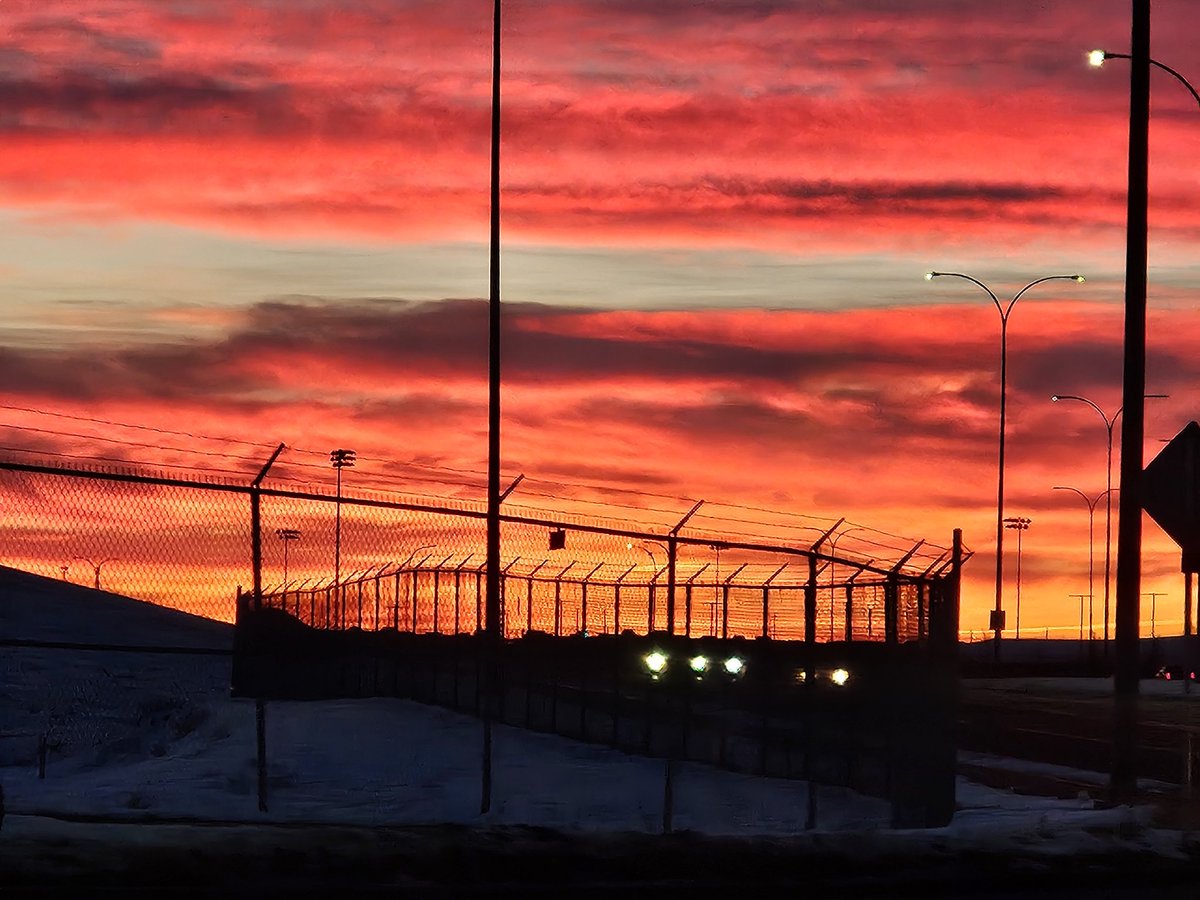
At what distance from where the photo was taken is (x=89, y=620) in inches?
5733

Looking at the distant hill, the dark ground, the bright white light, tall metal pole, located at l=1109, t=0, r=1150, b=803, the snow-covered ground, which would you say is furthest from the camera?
the distant hill

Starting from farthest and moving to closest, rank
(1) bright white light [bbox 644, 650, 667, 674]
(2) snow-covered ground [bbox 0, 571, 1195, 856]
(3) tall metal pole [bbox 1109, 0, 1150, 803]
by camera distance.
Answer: (1) bright white light [bbox 644, 650, 667, 674]
(3) tall metal pole [bbox 1109, 0, 1150, 803]
(2) snow-covered ground [bbox 0, 571, 1195, 856]

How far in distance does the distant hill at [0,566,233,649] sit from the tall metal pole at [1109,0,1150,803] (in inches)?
4406

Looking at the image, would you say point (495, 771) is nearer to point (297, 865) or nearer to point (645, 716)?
point (645, 716)

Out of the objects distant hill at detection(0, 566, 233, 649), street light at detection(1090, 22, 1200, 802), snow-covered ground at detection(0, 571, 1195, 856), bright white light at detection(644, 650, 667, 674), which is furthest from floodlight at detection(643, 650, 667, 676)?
distant hill at detection(0, 566, 233, 649)

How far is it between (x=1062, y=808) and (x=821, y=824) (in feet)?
8.65

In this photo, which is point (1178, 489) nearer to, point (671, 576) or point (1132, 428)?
point (1132, 428)

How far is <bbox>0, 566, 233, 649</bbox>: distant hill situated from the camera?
135250mm

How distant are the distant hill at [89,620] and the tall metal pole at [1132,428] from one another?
11191 cm

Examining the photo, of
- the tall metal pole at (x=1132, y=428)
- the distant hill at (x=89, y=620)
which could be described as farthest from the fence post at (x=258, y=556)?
the distant hill at (x=89, y=620)

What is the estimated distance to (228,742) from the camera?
33.2 m

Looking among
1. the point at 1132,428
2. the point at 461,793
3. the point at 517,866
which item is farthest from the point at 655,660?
the point at 517,866

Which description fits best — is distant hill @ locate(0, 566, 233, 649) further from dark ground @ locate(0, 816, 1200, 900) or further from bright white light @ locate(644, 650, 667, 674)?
dark ground @ locate(0, 816, 1200, 900)

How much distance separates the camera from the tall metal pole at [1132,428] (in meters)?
18.8
